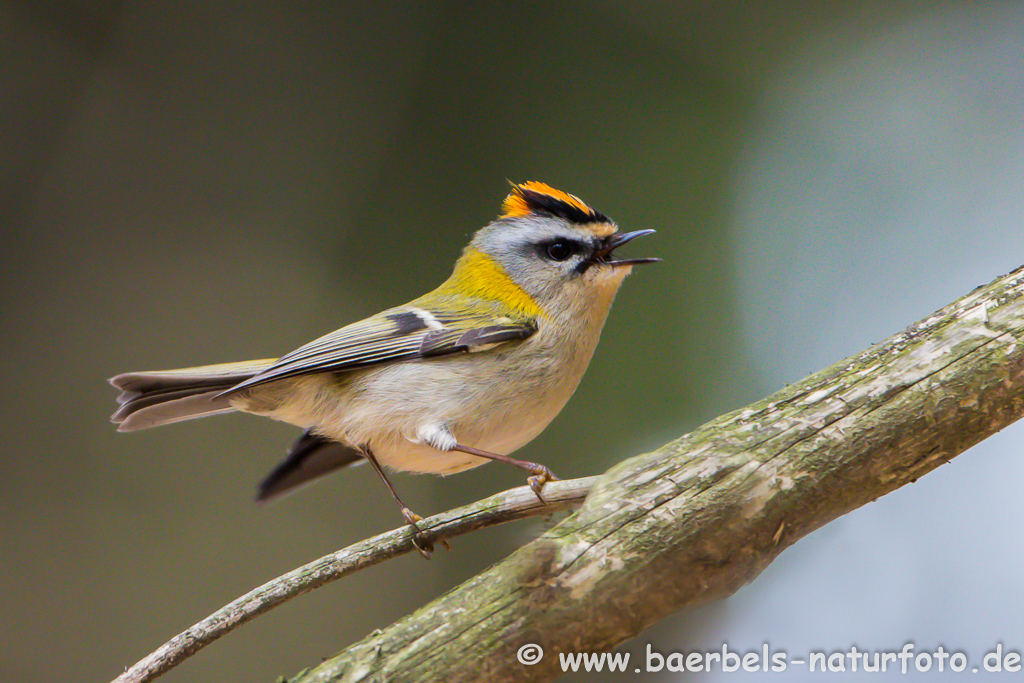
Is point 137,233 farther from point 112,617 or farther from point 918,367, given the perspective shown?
point 918,367

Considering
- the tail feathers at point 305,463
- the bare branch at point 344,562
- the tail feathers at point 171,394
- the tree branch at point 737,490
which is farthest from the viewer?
the tail feathers at point 305,463

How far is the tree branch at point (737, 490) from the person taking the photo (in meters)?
0.76

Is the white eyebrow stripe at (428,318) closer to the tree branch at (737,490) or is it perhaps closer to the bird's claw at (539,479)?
the bird's claw at (539,479)

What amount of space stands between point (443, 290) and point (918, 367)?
43.0 inches

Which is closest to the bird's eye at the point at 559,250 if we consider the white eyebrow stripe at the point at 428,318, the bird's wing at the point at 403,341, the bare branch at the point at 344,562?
the bird's wing at the point at 403,341

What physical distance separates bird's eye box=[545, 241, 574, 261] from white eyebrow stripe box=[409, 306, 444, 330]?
30 cm

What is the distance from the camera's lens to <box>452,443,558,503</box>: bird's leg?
1.05 meters

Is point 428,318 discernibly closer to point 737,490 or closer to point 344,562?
point 344,562

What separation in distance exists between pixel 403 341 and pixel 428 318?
0.09 m

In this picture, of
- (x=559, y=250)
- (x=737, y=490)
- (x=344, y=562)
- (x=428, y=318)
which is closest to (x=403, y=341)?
(x=428, y=318)

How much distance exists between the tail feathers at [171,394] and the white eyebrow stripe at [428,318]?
1.15 feet

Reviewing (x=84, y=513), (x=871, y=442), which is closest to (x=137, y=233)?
(x=84, y=513)

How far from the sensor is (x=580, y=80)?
260cm

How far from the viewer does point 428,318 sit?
59.3 inches
